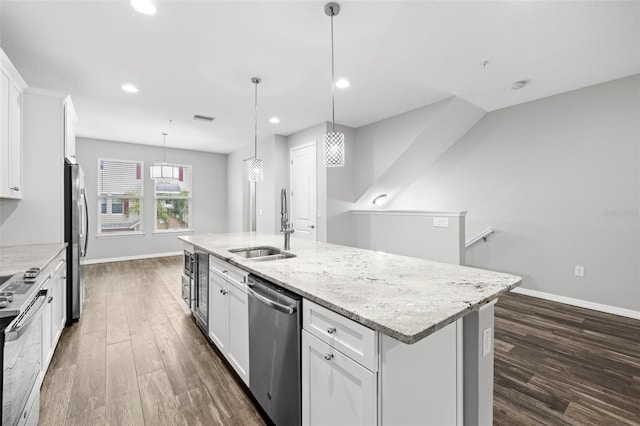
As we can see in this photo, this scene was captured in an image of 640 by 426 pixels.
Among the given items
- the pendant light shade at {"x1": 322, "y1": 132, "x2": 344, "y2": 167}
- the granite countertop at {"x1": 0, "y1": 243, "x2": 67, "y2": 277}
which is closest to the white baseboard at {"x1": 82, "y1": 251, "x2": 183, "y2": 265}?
the granite countertop at {"x1": 0, "y1": 243, "x2": 67, "y2": 277}

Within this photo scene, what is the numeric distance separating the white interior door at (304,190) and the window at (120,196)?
357 centimetres

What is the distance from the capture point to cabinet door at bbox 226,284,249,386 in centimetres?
191

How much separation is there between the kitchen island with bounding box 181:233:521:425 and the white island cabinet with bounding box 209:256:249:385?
0.97 ft

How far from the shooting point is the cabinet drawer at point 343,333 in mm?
1043

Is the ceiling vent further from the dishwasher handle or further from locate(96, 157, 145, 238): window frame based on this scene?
the dishwasher handle

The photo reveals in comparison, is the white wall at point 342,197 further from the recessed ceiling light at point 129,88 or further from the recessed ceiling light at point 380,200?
the recessed ceiling light at point 129,88

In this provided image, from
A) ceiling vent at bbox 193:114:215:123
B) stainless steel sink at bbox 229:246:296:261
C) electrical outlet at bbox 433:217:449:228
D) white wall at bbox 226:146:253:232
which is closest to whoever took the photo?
stainless steel sink at bbox 229:246:296:261

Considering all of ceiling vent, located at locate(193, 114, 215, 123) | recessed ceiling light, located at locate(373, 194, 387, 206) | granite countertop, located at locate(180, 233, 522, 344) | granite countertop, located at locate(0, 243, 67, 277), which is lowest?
granite countertop, located at locate(180, 233, 522, 344)

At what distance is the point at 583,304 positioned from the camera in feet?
11.5

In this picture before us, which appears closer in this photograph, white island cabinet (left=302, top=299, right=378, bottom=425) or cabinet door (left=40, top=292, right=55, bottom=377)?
white island cabinet (left=302, top=299, right=378, bottom=425)

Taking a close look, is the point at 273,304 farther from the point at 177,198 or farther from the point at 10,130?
the point at 177,198

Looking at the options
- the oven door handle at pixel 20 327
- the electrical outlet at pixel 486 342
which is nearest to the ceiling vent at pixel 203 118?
the oven door handle at pixel 20 327

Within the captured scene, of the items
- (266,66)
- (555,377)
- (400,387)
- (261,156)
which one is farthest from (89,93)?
(555,377)

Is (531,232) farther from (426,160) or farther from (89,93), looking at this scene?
(89,93)
